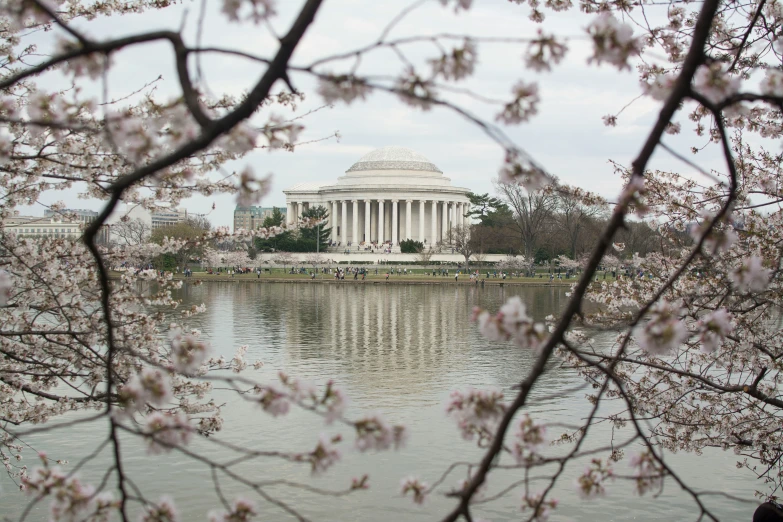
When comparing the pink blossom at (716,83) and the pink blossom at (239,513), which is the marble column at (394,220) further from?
the pink blossom at (239,513)

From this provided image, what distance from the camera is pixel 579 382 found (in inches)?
607

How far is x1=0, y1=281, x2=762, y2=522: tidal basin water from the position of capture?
30.8 ft

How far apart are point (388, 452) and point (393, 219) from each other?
83.5 meters

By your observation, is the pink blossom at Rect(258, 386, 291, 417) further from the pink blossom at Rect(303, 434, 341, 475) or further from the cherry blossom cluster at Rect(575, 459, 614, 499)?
the cherry blossom cluster at Rect(575, 459, 614, 499)

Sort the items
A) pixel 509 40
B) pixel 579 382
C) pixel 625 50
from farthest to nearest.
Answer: pixel 579 382 < pixel 625 50 < pixel 509 40

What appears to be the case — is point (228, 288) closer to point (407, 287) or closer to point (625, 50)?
point (407, 287)

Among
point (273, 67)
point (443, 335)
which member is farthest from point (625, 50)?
point (443, 335)

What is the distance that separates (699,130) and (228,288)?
4257 centimetres

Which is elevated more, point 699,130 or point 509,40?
point 699,130

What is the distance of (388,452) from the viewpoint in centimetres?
1133

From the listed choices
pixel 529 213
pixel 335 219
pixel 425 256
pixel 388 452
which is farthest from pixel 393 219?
pixel 388 452

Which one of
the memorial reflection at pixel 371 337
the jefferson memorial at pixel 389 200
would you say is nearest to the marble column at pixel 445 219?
the jefferson memorial at pixel 389 200

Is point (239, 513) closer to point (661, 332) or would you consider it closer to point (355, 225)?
point (661, 332)

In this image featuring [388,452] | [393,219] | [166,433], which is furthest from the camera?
[393,219]
